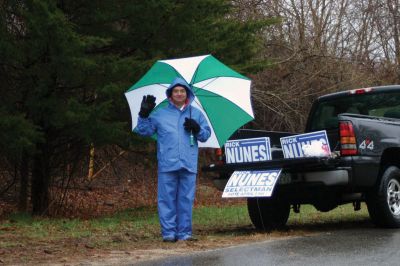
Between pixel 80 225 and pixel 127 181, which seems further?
pixel 127 181

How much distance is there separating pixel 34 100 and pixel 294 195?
438 centimetres

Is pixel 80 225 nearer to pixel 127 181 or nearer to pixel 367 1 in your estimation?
pixel 127 181

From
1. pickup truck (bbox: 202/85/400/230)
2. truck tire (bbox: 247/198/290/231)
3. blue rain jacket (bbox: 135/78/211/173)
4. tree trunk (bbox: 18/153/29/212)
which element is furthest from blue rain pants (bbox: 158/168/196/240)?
tree trunk (bbox: 18/153/29/212)

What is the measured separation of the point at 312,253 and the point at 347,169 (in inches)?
75.2

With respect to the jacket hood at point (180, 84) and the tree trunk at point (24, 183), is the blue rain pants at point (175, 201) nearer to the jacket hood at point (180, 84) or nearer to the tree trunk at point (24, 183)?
the jacket hood at point (180, 84)

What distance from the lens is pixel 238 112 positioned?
874 cm

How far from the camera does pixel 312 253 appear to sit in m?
6.92

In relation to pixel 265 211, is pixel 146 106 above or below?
above

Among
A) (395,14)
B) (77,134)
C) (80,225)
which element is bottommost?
(80,225)

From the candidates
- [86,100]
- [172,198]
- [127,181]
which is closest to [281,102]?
[127,181]

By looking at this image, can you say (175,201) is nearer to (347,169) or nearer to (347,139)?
(347,169)

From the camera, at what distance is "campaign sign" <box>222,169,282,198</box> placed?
855 cm

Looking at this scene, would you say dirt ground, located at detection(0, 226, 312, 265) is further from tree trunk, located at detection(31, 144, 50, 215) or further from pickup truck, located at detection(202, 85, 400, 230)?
tree trunk, located at detection(31, 144, 50, 215)

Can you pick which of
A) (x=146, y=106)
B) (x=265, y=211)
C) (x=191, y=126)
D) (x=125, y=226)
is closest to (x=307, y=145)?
(x=265, y=211)
